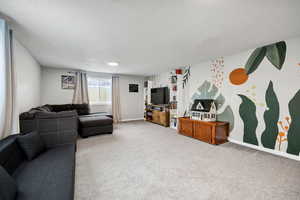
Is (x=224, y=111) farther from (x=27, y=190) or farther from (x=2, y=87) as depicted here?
(x=2, y=87)

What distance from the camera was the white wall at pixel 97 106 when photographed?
470cm

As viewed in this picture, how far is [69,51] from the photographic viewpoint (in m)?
3.03

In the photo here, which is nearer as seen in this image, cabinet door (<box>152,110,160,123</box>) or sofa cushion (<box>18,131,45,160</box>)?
sofa cushion (<box>18,131,45,160</box>)

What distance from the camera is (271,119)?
264cm

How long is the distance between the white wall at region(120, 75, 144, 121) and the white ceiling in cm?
336

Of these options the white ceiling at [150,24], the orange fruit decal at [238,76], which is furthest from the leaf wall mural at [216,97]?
the white ceiling at [150,24]

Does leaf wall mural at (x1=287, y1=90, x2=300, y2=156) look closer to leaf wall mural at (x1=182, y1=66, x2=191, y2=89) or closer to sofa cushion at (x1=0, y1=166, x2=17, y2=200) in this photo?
leaf wall mural at (x1=182, y1=66, x2=191, y2=89)

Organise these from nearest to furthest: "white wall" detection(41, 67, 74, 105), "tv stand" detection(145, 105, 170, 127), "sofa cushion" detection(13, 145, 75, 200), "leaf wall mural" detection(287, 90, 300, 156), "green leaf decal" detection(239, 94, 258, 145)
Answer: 1. "sofa cushion" detection(13, 145, 75, 200)
2. "leaf wall mural" detection(287, 90, 300, 156)
3. "green leaf decal" detection(239, 94, 258, 145)
4. "white wall" detection(41, 67, 74, 105)
5. "tv stand" detection(145, 105, 170, 127)

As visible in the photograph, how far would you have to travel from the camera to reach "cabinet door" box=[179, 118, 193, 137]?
12.3ft

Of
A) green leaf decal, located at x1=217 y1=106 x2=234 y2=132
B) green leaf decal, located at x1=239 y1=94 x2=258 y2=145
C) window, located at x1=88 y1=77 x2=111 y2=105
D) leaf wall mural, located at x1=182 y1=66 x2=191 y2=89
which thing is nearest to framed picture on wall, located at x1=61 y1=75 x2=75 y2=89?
window, located at x1=88 y1=77 x2=111 y2=105

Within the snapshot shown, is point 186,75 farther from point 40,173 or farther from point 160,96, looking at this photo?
point 40,173

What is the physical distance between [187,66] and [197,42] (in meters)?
1.93

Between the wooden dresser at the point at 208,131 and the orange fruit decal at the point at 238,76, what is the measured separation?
109 cm

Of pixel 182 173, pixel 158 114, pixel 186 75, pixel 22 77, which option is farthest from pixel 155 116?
pixel 22 77
